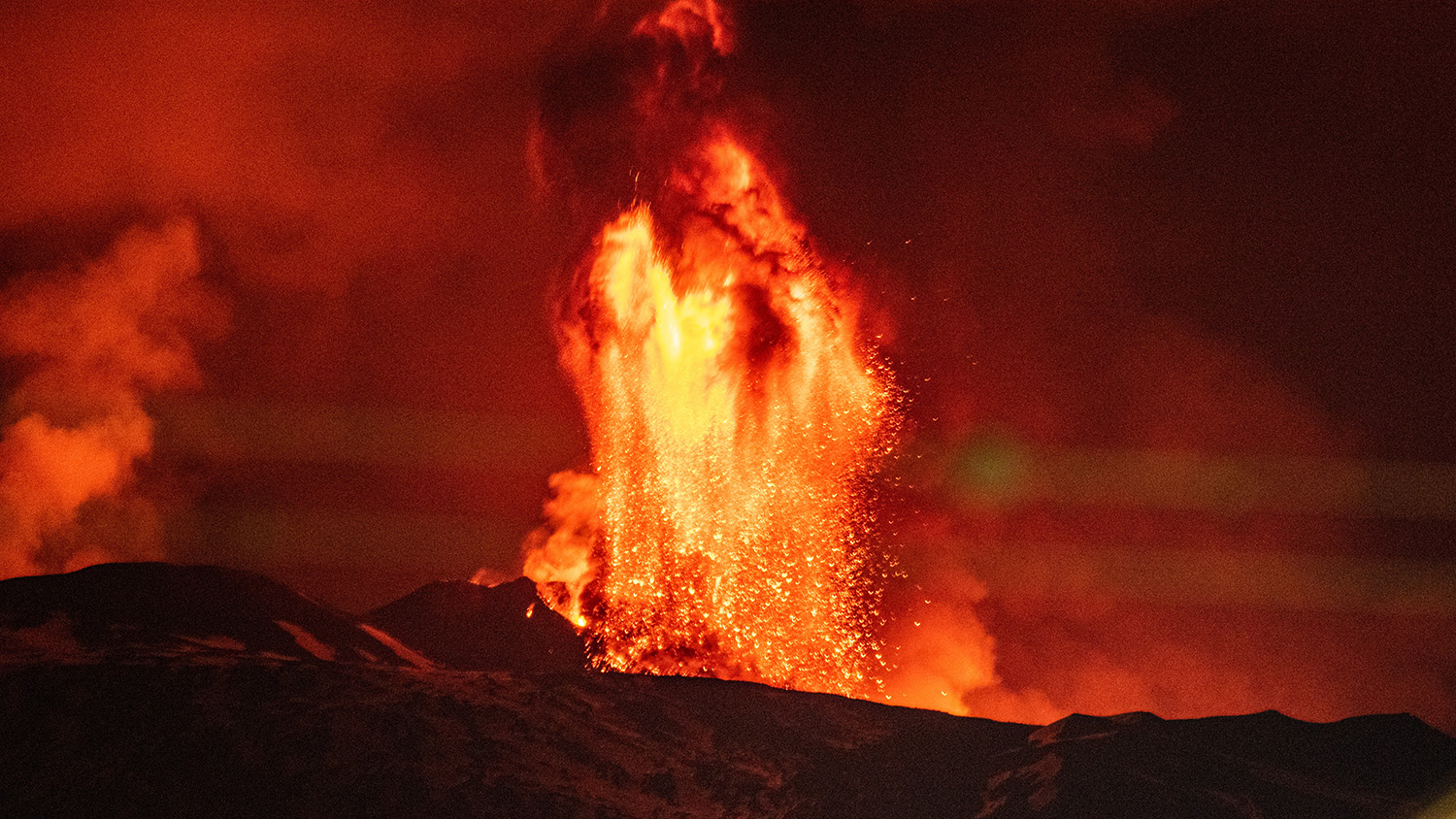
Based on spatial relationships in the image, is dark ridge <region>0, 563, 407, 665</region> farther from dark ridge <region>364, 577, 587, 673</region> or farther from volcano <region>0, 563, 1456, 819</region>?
dark ridge <region>364, 577, 587, 673</region>

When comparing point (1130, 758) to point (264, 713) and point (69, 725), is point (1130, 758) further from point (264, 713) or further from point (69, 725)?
point (69, 725)

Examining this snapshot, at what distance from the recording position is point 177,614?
144 meters

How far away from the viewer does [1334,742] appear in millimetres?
127812

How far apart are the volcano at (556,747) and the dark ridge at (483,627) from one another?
3064 cm

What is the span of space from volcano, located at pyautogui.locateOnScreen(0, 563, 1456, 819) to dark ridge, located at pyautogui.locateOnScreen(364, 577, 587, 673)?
30641 mm

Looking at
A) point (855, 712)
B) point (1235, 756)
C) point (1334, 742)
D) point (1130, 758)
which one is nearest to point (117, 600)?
point (855, 712)

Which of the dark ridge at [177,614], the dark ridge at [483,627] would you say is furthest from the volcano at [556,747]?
the dark ridge at [483,627]

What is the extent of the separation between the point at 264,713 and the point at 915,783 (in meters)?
56.8

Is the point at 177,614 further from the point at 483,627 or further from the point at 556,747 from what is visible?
the point at 556,747

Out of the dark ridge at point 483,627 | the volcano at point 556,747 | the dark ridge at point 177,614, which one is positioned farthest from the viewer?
the dark ridge at point 483,627

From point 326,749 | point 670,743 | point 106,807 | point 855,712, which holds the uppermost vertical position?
point 855,712

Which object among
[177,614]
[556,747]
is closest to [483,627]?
[177,614]

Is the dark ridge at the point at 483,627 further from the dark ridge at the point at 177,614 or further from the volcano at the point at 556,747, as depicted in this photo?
the volcano at the point at 556,747

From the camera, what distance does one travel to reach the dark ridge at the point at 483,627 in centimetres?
17212
